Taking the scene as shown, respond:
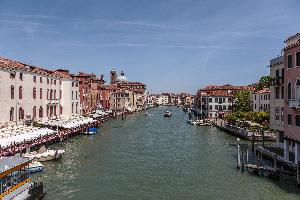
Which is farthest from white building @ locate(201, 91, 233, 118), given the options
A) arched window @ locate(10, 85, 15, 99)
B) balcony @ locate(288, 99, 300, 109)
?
balcony @ locate(288, 99, 300, 109)

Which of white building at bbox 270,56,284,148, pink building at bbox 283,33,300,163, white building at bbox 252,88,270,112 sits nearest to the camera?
pink building at bbox 283,33,300,163

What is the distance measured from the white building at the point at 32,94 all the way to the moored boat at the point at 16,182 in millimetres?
28124

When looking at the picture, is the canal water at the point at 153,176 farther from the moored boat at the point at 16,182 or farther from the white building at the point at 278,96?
the white building at the point at 278,96

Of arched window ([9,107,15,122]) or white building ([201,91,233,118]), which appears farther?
white building ([201,91,233,118])

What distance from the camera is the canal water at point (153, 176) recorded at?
28.5m

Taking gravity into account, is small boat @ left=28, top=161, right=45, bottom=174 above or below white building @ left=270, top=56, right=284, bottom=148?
below

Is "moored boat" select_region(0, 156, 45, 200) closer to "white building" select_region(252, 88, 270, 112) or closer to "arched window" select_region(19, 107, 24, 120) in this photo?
"arched window" select_region(19, 107, 24, 120)

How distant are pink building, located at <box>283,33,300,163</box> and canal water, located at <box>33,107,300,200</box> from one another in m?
3.94

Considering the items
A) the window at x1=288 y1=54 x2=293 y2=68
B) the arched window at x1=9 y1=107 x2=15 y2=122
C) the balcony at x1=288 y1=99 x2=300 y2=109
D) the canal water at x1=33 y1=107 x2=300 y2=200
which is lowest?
the canal water at x1=33 y1=107 x2=300 y2=200

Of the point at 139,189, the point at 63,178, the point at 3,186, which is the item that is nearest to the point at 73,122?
the point at 63,178

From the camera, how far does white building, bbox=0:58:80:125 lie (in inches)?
2093

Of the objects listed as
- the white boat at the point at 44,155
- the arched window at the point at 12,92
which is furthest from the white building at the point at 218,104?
the white boat at the point at 44,155

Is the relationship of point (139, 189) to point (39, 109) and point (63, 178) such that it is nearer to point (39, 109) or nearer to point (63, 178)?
point (63, 178)

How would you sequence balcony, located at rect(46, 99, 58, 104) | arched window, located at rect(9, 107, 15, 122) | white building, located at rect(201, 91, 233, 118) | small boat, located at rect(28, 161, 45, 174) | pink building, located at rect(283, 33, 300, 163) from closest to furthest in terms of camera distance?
1. pink building, located at rect(283, 33, 300, 163)
2. small boat, located at rect(28, 161, 45, 174)
3. arched window, located at rect(9, 107, 15, 122)
4. balcony, located at rect(46, 99, 58, 104)
5. white building, located at rect(201, 91, 233, 118)
